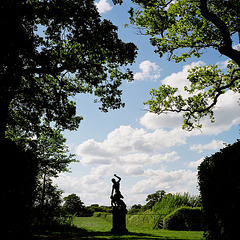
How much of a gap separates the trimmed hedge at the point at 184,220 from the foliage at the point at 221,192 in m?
13.4

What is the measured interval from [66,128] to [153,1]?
11.9 metres

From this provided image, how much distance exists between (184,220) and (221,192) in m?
15.7

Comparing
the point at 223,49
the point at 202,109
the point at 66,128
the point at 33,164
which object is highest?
the point at 223,49

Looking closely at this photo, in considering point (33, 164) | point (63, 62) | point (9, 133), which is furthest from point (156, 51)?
point (9, 133)

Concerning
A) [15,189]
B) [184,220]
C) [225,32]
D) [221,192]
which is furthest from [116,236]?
[225,32]

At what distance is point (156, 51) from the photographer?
15.8 m

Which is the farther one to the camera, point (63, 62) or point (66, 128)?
point (66, 128)

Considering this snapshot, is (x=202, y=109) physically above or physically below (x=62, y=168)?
above

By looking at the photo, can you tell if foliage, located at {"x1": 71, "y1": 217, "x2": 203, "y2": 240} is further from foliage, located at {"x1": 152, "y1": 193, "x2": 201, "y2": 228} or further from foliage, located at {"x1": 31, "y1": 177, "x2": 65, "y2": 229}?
foliage, located at {"x1": 152, "y1": 193, "x2": 201, "y2": 228}

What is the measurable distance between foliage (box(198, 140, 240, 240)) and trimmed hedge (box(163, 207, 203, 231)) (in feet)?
44.0

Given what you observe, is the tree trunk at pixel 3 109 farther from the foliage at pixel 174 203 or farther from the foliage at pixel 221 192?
the foliage at pixel 174 203

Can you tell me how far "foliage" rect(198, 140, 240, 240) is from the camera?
20.2 ft

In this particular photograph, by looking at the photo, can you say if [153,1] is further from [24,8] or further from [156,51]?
[24,8]

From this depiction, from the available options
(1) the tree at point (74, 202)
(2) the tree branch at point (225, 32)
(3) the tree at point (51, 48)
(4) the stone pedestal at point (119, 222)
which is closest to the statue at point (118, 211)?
(4) the stone pedestal at point (119, 222)
